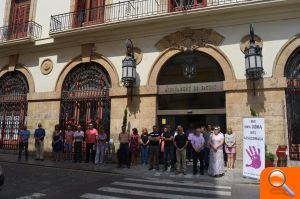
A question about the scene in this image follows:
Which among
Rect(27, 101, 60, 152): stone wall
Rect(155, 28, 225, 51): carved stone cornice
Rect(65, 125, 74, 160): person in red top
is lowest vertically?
Rect(65, 125, 74, 160): person in red top

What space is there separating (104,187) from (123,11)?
912 cm

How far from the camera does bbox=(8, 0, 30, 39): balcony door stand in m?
18.0

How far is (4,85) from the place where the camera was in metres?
18.4

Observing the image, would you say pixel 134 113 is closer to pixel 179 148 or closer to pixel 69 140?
pixel 69 140

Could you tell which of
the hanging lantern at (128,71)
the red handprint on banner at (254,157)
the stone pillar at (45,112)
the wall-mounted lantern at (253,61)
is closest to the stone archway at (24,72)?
the stone pillar at (45,112)

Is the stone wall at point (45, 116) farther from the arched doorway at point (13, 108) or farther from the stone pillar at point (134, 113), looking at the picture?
the stone pillar at point (134, 113)

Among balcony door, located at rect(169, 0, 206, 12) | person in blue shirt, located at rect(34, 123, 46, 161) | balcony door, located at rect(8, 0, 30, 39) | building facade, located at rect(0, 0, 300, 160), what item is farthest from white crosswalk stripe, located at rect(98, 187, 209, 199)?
balcony door, located at rect(8, 0, 30, 39)

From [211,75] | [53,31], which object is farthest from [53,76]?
[211,75]

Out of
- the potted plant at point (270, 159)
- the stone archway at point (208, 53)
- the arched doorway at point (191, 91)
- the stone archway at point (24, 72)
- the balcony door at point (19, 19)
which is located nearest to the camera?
the potted plant at point (270, 159)

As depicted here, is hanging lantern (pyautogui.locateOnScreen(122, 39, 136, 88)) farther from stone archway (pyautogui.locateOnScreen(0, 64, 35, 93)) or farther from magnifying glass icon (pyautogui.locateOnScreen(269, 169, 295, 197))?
magnifying glass icon (pyautogui.locateOnScreen(269, 169, 295, 197))

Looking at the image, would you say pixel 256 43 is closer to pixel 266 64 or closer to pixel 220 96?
pixel 266 64

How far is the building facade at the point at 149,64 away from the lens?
12102mm

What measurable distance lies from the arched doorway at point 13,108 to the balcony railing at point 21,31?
2055 millimetres

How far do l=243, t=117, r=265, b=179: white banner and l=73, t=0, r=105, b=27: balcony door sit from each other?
30.5 ft
